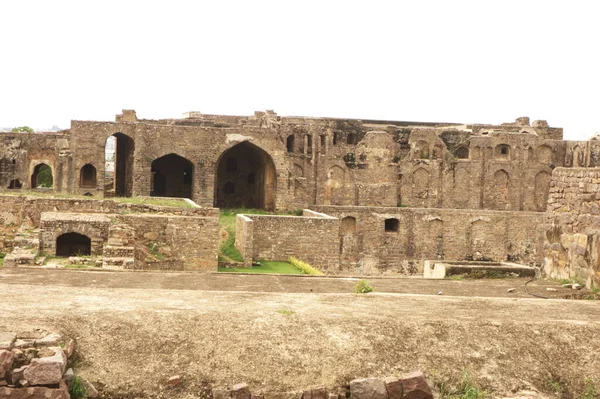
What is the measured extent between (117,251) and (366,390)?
422 inches

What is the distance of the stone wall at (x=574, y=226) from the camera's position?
974cm

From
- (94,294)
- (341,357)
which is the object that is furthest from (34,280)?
(341,357)

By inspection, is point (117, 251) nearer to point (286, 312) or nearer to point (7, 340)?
point (286, 312)

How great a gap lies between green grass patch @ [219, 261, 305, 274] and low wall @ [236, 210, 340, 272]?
2.10 feet

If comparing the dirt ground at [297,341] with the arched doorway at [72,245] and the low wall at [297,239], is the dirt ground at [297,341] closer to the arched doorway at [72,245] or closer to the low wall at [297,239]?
the arched doorway at [72,245]

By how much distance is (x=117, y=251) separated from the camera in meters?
15.5

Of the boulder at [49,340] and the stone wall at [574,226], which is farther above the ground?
the stone wall at [574,226]

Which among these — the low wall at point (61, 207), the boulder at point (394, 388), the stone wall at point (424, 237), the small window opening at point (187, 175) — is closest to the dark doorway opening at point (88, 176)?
the small window opening at point (187, 175)

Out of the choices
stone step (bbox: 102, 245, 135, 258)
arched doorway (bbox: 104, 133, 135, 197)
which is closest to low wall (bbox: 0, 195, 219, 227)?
stone step (bbox: 102, 245, 135, 258)

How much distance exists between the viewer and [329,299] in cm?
802

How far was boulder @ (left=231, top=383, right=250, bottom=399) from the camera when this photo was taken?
5.63m

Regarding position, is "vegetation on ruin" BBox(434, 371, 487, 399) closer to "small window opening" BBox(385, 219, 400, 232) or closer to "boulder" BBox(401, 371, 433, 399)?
"boulder" BBox(401, 371, 433, 399)

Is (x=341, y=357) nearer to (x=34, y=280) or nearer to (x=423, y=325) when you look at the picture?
(x=423, y=325)

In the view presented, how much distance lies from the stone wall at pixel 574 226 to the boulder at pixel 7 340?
718cm
